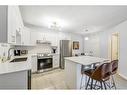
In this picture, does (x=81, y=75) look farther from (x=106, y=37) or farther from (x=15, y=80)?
(x=106, y=37)

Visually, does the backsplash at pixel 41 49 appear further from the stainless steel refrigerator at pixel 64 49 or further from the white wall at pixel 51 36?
the stainless steel refrigerator at pixel 64 49

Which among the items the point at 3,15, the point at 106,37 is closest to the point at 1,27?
the point at 3,15

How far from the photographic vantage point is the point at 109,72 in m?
2.28

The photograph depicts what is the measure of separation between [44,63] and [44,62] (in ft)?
0.16

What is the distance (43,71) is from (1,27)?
11.0 ft

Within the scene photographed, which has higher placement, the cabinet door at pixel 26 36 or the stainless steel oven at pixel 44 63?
the cabinet door at pixel 26 36

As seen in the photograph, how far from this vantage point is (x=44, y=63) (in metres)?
4.96

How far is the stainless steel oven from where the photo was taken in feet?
15.6

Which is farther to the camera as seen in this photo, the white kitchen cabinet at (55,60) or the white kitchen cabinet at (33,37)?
the white kitchen cabinet at (55,60)

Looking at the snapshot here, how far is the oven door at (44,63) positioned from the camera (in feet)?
15.7

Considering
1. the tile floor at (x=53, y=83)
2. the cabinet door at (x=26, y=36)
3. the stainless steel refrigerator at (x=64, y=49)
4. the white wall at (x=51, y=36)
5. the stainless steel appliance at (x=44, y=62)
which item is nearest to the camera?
the tile floor at (x=53, y=83)

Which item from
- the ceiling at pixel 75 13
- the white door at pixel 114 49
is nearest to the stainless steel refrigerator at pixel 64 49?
the ceiling at pixel 75 13

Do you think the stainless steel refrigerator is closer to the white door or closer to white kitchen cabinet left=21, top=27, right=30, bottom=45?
white kitchen cabinet left=21, top=27, right=30, bottom=45

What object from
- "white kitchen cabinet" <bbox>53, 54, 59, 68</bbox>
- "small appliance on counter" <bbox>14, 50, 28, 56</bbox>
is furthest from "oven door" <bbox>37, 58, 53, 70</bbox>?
"small appliance on counter" <bbox>14, 50, 28, 56</bbox>
